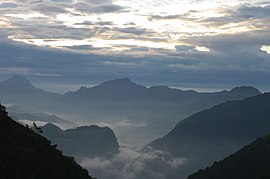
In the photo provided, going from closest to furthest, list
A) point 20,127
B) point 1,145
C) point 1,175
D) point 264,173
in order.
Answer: point 1,175 < point 1,145 < point 20,127 < point 264,173

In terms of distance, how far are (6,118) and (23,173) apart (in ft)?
84.3

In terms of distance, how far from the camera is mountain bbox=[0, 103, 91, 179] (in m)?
63.5

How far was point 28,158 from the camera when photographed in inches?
2756

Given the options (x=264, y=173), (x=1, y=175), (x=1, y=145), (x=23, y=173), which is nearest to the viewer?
(x=1, y=175)

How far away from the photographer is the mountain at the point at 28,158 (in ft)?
208

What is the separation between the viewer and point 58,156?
81500 mm

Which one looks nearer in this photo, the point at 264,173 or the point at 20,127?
the point at 20,127

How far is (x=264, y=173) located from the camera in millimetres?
193125

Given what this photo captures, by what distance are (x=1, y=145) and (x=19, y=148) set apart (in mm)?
3536

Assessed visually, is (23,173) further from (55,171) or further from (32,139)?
(32,139)

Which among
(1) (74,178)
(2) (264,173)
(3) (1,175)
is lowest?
(2) (264,173)

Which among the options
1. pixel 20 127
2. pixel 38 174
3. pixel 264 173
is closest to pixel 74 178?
pixel 38 174

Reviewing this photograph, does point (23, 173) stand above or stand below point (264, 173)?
above

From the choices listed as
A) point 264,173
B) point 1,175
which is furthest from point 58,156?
point 264,173
